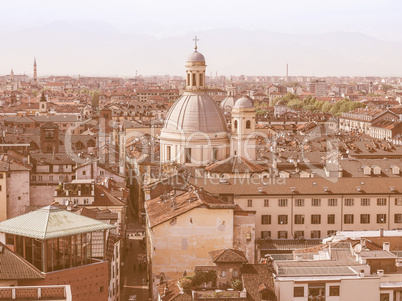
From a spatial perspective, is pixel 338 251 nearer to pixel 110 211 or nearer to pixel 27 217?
pixel 27 217

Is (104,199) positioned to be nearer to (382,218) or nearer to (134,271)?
(134,271)

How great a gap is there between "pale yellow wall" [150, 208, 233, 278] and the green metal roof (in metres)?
8.92

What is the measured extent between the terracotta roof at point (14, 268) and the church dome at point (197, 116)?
1333 inches

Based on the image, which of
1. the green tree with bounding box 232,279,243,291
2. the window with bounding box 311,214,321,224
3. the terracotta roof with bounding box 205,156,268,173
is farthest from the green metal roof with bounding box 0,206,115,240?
the terracotta roof with bounding box 205,156,268,173

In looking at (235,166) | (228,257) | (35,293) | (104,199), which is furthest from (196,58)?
(35,293)

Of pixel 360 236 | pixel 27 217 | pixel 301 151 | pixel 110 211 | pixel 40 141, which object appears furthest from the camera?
pixel 40 141

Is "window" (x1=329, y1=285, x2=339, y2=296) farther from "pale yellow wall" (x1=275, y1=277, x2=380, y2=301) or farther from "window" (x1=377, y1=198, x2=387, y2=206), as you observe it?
"window" (x1=377, y1=198, x2=387, y2=206)

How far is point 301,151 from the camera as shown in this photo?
69.4 m

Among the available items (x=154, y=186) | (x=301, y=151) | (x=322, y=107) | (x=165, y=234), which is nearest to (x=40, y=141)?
(x=301, y=151)

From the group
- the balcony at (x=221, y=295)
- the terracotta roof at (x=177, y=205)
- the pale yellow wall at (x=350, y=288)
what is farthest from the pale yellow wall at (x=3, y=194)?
the pale yellow wall at (x=350, y=288)

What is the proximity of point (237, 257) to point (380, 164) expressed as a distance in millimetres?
28647

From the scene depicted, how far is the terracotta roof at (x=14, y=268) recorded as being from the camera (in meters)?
24.8

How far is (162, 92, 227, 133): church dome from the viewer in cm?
5862

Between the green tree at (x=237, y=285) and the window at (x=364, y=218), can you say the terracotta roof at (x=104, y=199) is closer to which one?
the window at (x=364, y=218)
